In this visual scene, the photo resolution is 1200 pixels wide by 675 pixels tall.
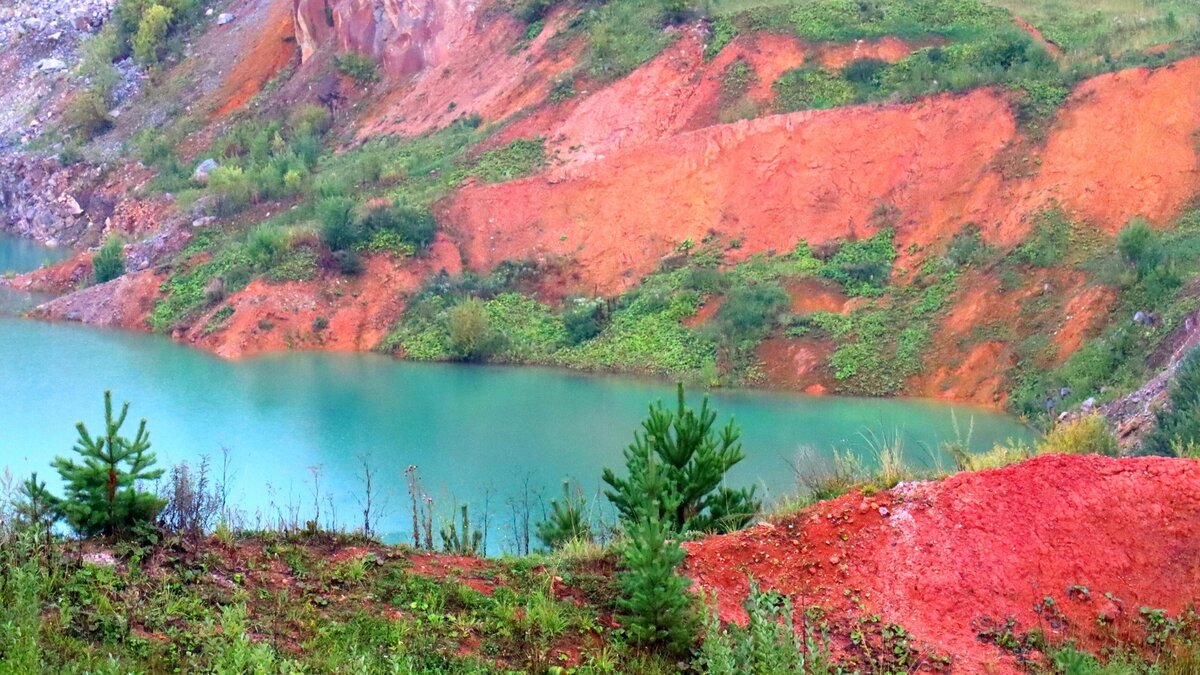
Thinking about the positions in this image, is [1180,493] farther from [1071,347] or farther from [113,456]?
→ [1071,347]

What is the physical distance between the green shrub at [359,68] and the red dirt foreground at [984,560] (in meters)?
41.9

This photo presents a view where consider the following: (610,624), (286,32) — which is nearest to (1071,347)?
(610,624)

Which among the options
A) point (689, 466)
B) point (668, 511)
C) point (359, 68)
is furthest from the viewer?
point (359, 68)

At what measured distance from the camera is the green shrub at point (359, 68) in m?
48.6

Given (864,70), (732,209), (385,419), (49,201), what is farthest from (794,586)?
(49,201)

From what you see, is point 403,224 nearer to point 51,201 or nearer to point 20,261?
point 20,261

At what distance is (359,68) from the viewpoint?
160 feet

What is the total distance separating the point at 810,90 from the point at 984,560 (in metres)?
28.7

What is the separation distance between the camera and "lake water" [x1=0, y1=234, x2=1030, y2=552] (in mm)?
19125

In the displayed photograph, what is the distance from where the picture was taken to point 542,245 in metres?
34.9

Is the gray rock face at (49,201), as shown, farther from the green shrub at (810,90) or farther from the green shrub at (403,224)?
the green shrub at (810,90)

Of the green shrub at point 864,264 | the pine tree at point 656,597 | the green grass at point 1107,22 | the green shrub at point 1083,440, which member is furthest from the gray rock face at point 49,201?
the pine tree at point 656,597

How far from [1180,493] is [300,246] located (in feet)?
97.9

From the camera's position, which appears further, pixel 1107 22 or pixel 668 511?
pixel 1107 22
